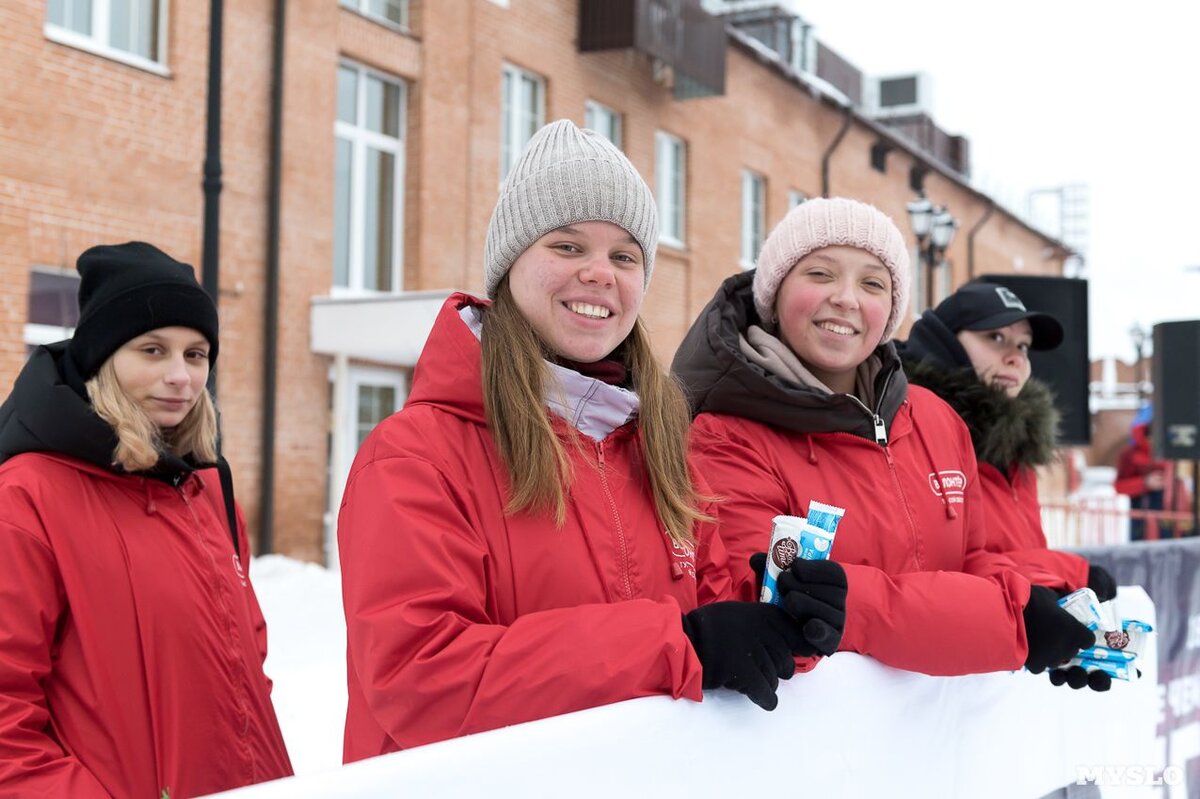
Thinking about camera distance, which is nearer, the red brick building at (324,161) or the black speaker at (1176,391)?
the black speaker at (1176,391)

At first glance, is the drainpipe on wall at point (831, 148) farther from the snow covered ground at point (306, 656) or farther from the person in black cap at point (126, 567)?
the person in black cap at point (126, 567)

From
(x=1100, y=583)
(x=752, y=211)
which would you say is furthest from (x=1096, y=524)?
(x=1100, y=583)

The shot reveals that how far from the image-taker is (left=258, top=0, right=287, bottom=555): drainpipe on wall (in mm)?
10625

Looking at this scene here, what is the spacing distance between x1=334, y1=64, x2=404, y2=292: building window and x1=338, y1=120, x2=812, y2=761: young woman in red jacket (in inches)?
A: 400

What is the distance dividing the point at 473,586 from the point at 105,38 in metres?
9.26

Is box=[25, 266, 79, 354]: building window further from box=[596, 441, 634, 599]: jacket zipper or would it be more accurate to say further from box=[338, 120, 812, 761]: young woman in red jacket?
box=[596, 441, 634, 599]: jacket zipper

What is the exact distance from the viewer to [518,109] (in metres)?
14.2

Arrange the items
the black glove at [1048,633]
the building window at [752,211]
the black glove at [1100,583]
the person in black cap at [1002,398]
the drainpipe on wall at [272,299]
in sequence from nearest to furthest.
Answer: the black glove at [1048,633] → the black glove at [1100,583] → the person in black cap at [1002,398] → the drainpipe on wall at [272,299] → the building window at [752,211]

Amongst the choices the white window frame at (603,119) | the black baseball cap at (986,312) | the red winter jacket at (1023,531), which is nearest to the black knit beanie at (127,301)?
the red winter jacket at (1023,531)

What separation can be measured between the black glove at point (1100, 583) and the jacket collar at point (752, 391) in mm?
921

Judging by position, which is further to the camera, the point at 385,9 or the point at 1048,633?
the point at 385,9

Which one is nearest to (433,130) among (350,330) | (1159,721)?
(350,330)

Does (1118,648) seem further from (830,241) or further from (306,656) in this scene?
(306,656)

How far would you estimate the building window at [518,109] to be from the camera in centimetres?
1405
